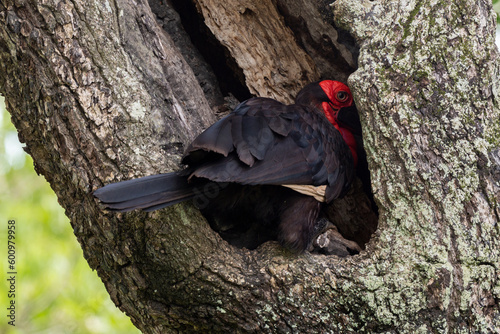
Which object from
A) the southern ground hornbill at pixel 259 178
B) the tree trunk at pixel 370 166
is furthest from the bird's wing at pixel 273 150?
the tree trunk at pixel 370 166

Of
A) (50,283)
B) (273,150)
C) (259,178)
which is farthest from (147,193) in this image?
(50,283)

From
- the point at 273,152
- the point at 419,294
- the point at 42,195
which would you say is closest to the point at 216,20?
the point at 273,152

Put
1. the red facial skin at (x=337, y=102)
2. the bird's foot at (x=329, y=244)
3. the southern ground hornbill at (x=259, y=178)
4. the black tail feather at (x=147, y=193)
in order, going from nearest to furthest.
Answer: the black tail feather at (x=147, y=193) → the southern ground hornbill at (x=259, y=178) → the bird's foot at (x=329, y=244) → the red facial skin at (x=337, y=102)

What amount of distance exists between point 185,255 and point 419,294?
2.84 feet

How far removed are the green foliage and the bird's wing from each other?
Result: 267cm

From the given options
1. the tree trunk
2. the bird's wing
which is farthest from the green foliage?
the bird's wing

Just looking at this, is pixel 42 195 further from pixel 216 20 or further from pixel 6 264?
pixel 216 20

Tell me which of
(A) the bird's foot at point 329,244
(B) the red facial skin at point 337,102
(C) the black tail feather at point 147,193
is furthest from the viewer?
(B) the red facial skin at point 337,102

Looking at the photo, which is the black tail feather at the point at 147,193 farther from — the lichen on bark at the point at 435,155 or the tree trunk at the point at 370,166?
the lichen on bark at the point at 435,155

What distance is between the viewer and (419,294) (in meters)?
1.92

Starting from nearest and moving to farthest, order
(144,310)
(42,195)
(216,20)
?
(144,310), (216,20), (42,195)

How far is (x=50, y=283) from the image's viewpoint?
427 cm

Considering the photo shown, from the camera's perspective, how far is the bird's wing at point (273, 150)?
1.99 metres

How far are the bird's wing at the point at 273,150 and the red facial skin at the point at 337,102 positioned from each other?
30cm
